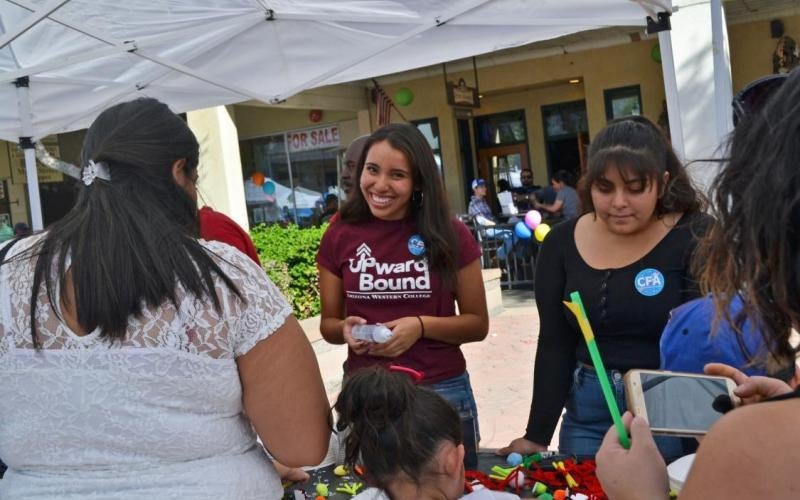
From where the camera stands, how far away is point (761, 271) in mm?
1019

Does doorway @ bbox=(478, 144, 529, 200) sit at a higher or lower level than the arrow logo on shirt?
higher

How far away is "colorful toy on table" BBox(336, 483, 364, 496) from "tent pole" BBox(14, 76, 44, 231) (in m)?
3.24

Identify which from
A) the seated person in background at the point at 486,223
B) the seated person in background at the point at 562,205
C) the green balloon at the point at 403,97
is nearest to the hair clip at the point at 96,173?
the seated person in background at the point at 486,223

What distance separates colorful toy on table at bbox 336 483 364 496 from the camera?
2.21 m

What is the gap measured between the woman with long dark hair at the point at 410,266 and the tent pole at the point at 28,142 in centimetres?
264

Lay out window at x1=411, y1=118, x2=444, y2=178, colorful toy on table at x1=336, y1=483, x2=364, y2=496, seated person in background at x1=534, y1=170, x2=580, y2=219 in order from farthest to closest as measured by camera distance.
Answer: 1. window at x1=411, y1=118, x2=444, y2=178
2. seated person in background at x1=534, y1=170, x2=580, y2=219
3. colorful toy on table at x1=336, y1=483, x2=364, y2=496

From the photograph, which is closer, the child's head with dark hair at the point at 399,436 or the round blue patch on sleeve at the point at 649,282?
the child's head with dark hair at the point at 399,436

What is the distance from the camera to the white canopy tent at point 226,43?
14.4ft

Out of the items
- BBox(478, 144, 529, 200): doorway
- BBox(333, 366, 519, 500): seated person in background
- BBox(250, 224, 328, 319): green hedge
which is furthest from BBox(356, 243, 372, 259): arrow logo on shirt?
BBox(478, 144, 529, 200): doorway

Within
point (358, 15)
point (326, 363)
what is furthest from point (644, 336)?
point (326, 363)

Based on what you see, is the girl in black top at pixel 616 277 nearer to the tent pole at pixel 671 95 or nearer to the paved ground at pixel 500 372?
the tent pole at pixel 671 95

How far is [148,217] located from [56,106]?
3865mm

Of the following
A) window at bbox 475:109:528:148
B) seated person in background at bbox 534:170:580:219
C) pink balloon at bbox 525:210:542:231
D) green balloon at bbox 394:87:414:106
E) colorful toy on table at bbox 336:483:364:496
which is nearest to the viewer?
colorful toy on table at bbox 336:483:364:496

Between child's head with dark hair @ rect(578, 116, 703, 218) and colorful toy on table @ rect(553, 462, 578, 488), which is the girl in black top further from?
colorful toy on table @ rect(553, 462, 578, 488)
